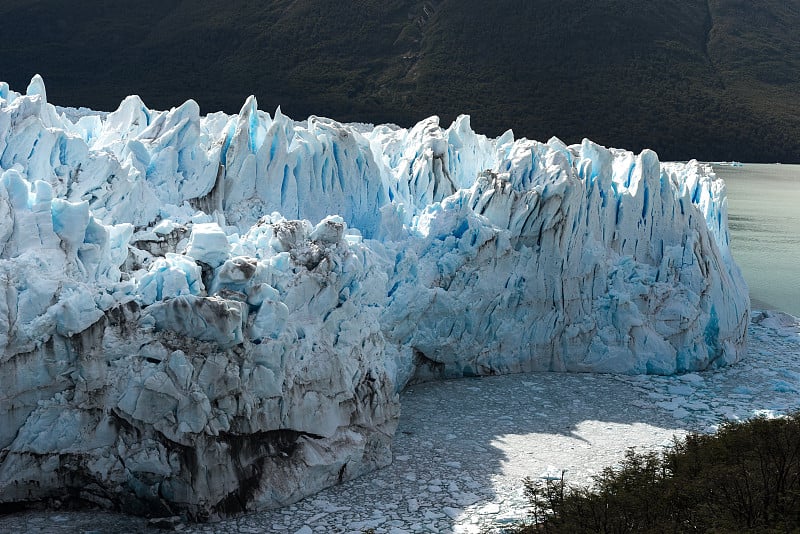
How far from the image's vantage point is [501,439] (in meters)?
9.20

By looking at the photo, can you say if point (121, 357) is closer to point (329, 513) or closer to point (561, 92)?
point (329, 513)

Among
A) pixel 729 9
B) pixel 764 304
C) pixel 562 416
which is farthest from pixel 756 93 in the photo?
pixel 562 416

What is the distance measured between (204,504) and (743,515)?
13.9 feet

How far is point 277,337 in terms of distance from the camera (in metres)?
7.95

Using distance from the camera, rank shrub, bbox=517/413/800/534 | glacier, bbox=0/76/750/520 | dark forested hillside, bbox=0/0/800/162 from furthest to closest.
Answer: dark forested hillside, bbox=0/0/800/162 → glacier, bbox=0/76/750/520 → shrub, bbox=517/413/800/534

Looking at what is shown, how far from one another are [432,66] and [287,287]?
127ft

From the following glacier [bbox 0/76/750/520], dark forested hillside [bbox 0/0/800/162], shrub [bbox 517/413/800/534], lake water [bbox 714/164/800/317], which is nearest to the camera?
Result: shrub [bbox 517/413/800/534]

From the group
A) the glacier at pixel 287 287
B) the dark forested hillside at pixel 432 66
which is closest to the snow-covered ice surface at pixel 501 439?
the glacier at pixel 287 287

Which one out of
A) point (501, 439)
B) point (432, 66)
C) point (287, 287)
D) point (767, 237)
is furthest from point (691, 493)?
point (432, 66)

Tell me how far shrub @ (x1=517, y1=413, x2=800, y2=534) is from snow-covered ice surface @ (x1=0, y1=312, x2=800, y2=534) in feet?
1.39

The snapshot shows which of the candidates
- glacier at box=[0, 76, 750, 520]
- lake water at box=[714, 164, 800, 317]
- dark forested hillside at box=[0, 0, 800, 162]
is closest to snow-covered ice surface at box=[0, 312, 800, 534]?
glacier at box=[0, 76, 750, 520]

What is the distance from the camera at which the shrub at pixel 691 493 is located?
651 cm

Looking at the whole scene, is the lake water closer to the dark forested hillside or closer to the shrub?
the shrub

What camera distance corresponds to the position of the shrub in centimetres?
651
